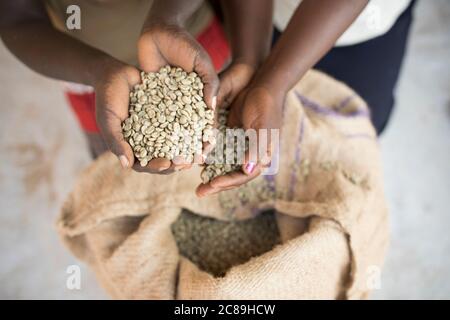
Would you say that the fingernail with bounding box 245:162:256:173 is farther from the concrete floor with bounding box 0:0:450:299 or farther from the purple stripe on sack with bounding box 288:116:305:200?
the concrete floor with bounding box 0:0:450:299

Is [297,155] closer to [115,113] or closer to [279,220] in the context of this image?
[279,220]

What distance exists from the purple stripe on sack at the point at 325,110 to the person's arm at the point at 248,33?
171mm

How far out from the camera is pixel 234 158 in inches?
34.8

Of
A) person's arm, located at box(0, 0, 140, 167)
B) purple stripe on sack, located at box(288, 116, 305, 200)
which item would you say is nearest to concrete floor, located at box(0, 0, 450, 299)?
purple stripe on sack, located at box(288, 116, 305, 200)

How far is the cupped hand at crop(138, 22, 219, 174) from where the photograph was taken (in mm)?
808

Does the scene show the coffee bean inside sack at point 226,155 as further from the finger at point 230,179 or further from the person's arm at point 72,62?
the person's arm at point 72,62

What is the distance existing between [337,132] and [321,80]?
0.18 m

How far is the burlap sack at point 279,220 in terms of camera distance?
0.89m

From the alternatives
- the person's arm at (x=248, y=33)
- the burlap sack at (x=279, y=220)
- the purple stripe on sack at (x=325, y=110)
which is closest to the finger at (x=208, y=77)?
the person's arm at (x=248, y=33)

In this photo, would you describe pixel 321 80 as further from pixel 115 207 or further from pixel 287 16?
pixel 115 207

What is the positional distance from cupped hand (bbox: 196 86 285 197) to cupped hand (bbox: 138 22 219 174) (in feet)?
0.20

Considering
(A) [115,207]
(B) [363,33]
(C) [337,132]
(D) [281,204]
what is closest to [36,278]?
(A) [115,207]

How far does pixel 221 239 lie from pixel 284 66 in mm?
384

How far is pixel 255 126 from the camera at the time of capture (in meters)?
0.85
